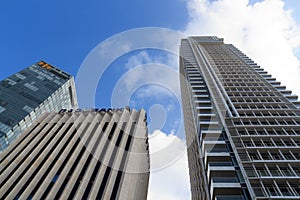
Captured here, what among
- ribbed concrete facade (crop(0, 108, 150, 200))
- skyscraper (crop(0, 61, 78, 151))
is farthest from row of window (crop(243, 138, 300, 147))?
skyscraper (crop(0, 61, 78, 151))

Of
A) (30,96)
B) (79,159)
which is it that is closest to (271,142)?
(79,159)

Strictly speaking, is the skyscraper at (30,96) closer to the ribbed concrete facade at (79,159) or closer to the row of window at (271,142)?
the ribbed concrete facade at (79,159)

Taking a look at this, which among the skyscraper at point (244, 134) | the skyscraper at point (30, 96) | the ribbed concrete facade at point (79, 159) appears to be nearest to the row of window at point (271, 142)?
the skyscraper at point (244, 134)

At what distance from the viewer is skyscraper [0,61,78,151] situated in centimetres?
5850

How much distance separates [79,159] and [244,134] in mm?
23699

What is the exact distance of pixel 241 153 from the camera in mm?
28953

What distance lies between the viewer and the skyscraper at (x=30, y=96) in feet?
192

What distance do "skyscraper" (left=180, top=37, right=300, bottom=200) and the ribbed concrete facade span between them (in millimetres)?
10767

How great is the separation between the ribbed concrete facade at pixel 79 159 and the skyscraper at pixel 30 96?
40.5 ft

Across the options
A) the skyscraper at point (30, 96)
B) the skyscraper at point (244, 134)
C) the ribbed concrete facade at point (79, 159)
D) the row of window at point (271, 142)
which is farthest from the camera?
the skyscraper at point (30, 96)

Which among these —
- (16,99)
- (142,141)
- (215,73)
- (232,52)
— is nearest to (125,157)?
(142,141)

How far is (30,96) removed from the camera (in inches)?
2741

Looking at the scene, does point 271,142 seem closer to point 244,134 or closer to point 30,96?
point 244,134

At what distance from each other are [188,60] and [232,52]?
Answer: 44.2 feet
